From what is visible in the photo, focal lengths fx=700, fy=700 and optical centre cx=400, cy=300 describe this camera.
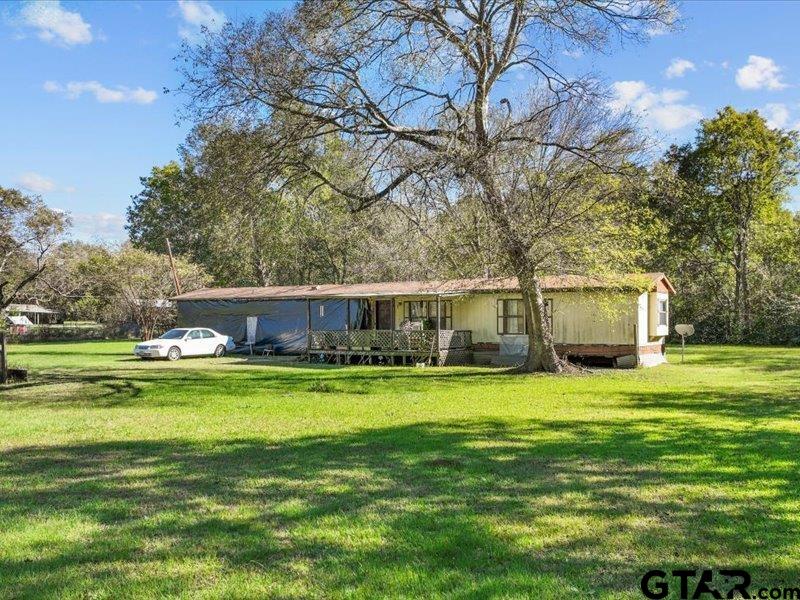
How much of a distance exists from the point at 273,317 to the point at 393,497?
25869 millimetres

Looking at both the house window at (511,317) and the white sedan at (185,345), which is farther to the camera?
the white sedan at (185,345)

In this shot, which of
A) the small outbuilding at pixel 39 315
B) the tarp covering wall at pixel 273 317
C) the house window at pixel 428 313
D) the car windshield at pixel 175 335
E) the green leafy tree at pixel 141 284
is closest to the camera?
the house window at pixel 428 313

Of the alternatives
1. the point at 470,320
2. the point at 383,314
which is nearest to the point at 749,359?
the point at 470,320

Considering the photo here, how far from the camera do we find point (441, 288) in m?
24.2

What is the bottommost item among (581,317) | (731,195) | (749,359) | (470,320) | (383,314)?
(749,359)

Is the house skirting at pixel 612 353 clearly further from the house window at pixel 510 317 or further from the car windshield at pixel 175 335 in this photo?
the car windshield at pixel 175 335

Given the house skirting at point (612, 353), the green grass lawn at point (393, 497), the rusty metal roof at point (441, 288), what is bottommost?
the green grass lawn at point (393, 497)

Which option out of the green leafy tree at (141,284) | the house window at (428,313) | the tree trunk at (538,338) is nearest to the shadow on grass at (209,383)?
the tree trunk at (538,338)

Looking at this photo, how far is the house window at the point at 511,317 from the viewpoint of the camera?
24.7 meters

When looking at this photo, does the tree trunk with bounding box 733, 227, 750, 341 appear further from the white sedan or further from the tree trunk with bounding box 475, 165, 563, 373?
the white sedan

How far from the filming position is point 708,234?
37.7 meters

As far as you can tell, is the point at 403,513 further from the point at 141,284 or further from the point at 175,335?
the point at 141,284

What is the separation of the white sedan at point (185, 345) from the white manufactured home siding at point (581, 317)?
10.6 meters

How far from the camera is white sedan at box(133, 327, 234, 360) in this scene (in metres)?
27.1
